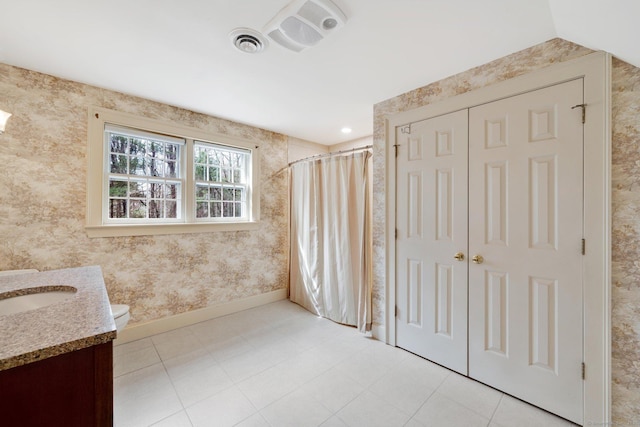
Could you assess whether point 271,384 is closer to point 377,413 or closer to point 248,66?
point 377,413

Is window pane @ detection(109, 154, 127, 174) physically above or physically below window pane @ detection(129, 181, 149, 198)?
above

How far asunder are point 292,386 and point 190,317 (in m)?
1.54

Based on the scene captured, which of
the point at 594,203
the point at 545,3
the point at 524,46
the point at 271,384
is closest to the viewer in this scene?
the point at 545,3

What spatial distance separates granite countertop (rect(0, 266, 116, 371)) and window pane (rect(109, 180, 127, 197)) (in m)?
1.41

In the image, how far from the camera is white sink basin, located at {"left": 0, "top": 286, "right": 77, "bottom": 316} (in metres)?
1.19

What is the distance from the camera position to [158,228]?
2.52m

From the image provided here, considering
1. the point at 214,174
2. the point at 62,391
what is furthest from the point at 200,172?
the point at 62,391

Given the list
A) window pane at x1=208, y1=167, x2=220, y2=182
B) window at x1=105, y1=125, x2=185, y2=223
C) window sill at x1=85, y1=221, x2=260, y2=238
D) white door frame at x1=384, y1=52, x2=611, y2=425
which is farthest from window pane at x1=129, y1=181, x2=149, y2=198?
white door frame at x1=384, y1=52, x2=611, y2=425

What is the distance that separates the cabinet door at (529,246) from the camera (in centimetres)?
148

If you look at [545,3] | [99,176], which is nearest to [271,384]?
[99,176]

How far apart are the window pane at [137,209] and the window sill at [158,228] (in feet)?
0.60

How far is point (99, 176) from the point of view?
2213 mm

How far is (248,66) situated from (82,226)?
1.98m

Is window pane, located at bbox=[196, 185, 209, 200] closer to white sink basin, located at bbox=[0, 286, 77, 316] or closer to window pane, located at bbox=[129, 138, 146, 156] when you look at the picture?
window pane, located at bbox=[129, 138, 146, 156]
